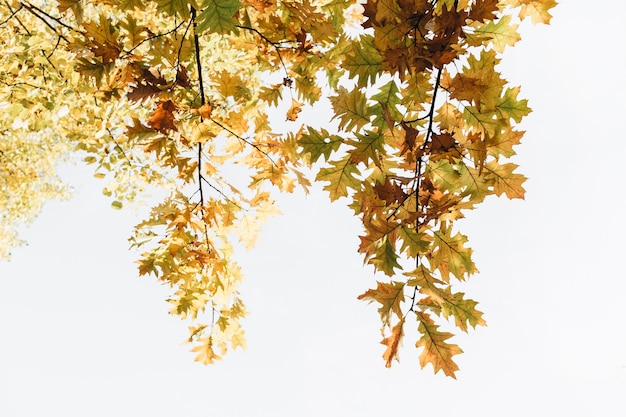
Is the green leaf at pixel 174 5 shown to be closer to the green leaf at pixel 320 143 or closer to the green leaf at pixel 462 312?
the green leaf at pixel 320 143

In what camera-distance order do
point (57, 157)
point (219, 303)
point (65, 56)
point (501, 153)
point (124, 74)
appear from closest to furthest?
1. point (501, 153)
2. point (124, 74)
3. point (219, 303)
4. point (65, 56)
5. point (57, 157)

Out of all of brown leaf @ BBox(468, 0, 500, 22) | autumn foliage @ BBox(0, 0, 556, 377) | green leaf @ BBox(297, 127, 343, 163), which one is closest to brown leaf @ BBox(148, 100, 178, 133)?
autumn foliage @ BBox(0, 0, 556, 377)

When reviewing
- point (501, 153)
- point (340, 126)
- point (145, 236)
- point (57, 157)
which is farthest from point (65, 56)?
point (57, 157)

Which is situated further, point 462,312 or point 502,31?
point 502,31

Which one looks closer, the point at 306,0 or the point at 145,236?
the point at 306,0

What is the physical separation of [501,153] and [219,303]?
1519mm

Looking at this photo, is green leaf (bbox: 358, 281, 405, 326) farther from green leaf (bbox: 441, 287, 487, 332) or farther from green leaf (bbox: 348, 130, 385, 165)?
green leaf (bbox: 348, 130, 385, 165)

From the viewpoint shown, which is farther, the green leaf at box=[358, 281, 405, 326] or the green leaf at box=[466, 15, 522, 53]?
the green leaf at box=[466, 15, 522, 53]

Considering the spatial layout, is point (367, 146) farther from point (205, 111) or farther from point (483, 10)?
point (205, 111)

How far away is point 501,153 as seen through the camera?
1.18 m

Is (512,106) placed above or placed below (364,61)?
below

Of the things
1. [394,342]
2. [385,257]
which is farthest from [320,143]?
[394,342]

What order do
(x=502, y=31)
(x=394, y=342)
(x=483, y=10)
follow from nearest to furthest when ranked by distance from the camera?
(x=483, y=10), (x=394, y=342), (x=502, y=31)

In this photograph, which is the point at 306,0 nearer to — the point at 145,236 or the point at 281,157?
the point at 281,157
